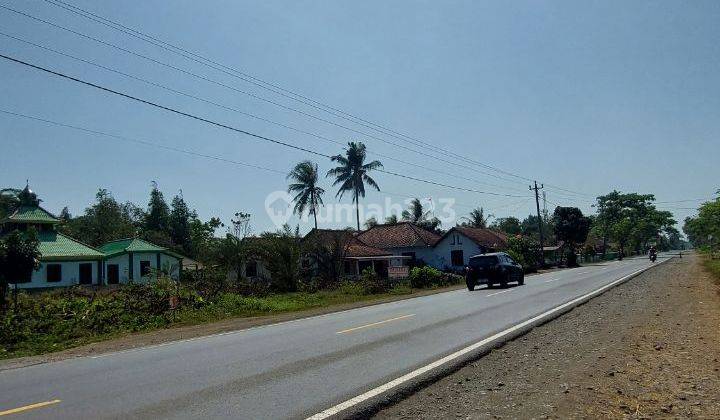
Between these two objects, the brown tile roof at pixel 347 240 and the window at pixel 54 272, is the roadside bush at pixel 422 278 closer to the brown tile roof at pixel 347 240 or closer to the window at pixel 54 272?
the brown tile roof at pixel 347 240

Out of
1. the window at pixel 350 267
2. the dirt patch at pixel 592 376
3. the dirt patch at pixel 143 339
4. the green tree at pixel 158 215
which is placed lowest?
the dirt patch at pixel 592 376

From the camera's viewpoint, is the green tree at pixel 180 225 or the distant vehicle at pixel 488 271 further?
the green tree at pixel 180 225

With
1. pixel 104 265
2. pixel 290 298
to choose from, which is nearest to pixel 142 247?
pixel 104 265

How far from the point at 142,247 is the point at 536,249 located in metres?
37.9

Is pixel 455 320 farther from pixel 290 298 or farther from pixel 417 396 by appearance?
pixel 290 298

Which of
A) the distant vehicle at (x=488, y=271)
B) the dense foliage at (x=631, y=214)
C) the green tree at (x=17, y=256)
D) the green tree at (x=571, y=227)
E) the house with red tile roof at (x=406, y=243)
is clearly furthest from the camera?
the dense foliage at (x=631, y=214)

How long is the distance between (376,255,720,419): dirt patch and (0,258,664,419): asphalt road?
3.45 ft

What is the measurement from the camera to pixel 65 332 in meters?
16.0

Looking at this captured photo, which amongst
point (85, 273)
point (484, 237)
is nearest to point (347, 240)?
point (484, 237)

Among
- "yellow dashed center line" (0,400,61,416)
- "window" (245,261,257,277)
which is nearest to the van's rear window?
"window" (245,261,257,277)

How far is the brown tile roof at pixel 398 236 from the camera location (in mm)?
55969

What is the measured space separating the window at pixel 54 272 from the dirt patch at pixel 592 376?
40939 millimetres

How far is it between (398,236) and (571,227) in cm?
2497

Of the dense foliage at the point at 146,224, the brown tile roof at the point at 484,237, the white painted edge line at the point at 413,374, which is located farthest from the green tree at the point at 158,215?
the white painted edge line at the point at 413,374
